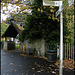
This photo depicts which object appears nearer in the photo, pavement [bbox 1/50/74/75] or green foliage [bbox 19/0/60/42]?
pavement [bbox 1/50/74/75]

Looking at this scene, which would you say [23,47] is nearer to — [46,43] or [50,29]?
[46,43]

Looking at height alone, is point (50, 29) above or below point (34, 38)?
above

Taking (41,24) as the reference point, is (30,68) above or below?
below

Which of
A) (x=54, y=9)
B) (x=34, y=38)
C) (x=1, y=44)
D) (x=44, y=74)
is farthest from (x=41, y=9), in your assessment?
(x=1, y=44)

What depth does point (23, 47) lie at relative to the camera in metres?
13.1

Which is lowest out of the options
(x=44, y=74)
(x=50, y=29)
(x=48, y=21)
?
(x=44, y=74)

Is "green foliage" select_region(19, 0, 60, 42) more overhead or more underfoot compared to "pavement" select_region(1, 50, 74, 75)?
more overhead

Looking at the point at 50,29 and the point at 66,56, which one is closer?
the point at 66,56

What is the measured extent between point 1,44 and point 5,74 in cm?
1859

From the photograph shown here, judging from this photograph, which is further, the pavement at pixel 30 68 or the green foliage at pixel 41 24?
the green foliage at pixel 41 24

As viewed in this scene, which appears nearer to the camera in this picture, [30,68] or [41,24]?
[30,68]

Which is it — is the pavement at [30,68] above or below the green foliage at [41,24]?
below

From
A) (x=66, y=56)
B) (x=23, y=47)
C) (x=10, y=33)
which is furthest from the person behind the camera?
(x=10, y=33)

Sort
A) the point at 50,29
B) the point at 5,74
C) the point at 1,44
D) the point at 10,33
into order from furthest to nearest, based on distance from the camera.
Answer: the point at 1,44, the point at 10,33, the point at 50,29, the point at 5,74
